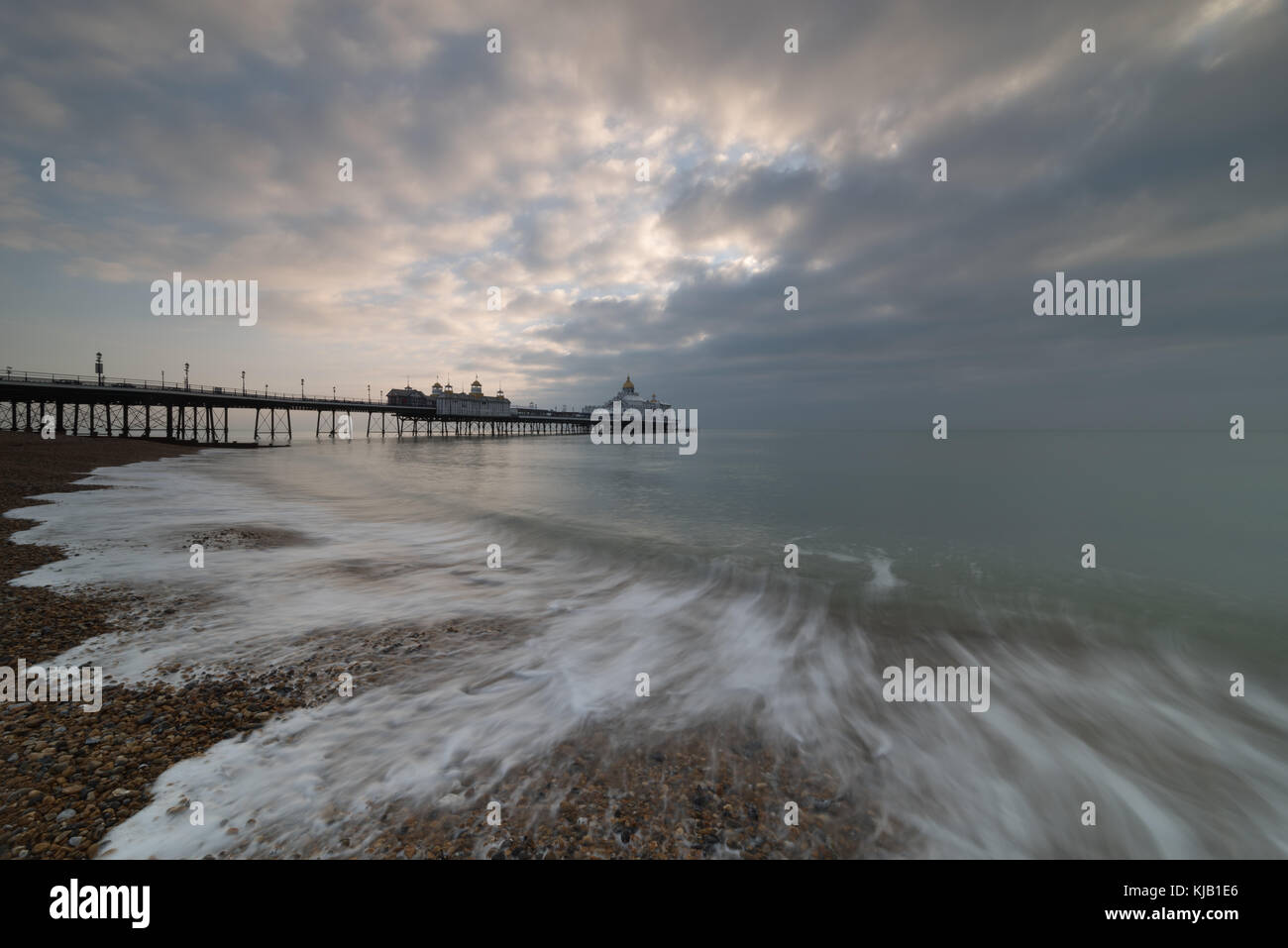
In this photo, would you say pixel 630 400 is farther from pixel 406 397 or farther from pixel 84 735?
pixel 84 735

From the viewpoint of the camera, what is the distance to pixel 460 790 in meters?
3.85

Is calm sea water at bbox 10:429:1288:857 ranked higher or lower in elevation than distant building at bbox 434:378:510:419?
lower

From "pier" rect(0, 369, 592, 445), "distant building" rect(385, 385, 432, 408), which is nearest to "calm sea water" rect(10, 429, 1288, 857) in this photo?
"pier" rect(0, 369, 592, 445)

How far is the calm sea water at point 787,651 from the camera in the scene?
13.7 ft

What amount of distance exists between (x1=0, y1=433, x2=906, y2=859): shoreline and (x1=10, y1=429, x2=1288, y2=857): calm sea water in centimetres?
21

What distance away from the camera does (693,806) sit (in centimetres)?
367

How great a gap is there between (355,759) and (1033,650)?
986 centimetres

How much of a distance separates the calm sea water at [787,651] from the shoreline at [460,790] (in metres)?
0.21

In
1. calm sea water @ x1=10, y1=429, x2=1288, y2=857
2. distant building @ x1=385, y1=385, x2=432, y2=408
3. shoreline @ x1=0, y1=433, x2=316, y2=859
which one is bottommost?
calm sea water @ x1=10, y1=429, x2=1288, y2=857

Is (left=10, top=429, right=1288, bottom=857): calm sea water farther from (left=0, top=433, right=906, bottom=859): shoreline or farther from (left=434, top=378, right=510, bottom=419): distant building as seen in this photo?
(left=434, top=378, right=510, bottom=419): distant building

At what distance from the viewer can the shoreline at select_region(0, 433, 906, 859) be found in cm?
320

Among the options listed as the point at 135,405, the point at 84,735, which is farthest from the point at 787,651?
the point at 135,405
